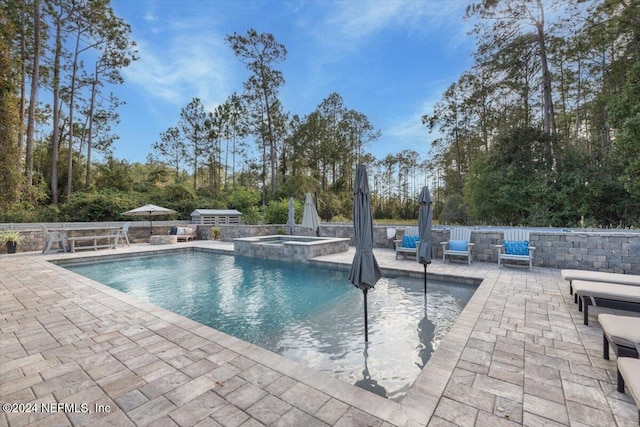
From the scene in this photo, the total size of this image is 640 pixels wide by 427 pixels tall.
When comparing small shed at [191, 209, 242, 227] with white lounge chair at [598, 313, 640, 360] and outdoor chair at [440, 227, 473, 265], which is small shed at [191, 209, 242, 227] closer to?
outdoor chair at [440, 227, 473, 265]

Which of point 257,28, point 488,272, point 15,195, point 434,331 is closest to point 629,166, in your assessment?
point 488,272

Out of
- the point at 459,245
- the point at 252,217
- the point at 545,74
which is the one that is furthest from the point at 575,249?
the point at 252,217

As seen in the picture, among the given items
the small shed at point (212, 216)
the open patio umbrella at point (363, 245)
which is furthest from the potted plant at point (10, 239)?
the open patio umbrella at point (363, 245)

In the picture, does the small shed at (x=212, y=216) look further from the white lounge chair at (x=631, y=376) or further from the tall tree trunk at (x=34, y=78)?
the white lounge chair at (x=631, y=376)

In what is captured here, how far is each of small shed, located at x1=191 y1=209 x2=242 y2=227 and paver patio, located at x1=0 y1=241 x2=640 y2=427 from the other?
12.9m

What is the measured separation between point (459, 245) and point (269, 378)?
20.8ft

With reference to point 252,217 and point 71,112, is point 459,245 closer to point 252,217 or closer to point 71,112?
point 252,217

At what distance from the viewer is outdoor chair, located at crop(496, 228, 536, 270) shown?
6.40 metres

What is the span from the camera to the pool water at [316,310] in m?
3.06

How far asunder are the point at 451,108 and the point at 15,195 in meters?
22.6

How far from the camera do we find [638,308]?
3359mm

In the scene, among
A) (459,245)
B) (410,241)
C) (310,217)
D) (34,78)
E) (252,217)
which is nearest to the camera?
(459,245)

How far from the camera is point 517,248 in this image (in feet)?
21.6

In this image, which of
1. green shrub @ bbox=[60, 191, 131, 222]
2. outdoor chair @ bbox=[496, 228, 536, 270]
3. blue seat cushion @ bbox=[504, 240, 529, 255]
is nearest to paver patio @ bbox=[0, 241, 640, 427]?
outdoor chair @ bbox=[496, 228, 536, 270]
